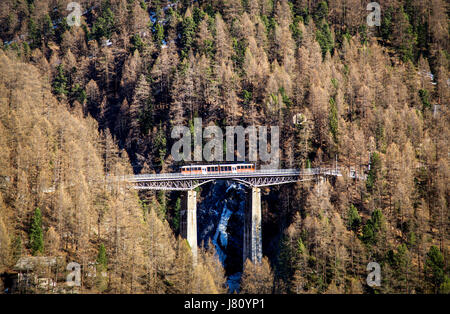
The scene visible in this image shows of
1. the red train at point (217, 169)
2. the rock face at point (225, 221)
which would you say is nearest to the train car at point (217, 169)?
the red train at point (217, 169)

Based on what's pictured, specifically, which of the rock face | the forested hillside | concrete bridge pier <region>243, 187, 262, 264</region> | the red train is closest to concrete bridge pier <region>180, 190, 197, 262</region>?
the red train

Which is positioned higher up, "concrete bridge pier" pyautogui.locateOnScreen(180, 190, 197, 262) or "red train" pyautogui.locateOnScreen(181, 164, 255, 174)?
"red train" pyautogui.locateOnScreen(181, 164, 255, 174)

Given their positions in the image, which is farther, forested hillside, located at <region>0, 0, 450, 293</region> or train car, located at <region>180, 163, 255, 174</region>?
train car, located at <region>180, 163, 255, 174</region>

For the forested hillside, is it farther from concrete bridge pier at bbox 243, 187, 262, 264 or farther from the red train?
the red train

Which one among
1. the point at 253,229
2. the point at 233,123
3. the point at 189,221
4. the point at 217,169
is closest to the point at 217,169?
the point at 217,169

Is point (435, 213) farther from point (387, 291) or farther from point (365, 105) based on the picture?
point (365, 105)

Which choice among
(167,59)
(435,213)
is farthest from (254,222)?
(167,59)

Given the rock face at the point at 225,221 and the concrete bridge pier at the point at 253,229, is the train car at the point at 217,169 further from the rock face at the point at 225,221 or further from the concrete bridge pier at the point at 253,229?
the rock face at the point at 225,221
